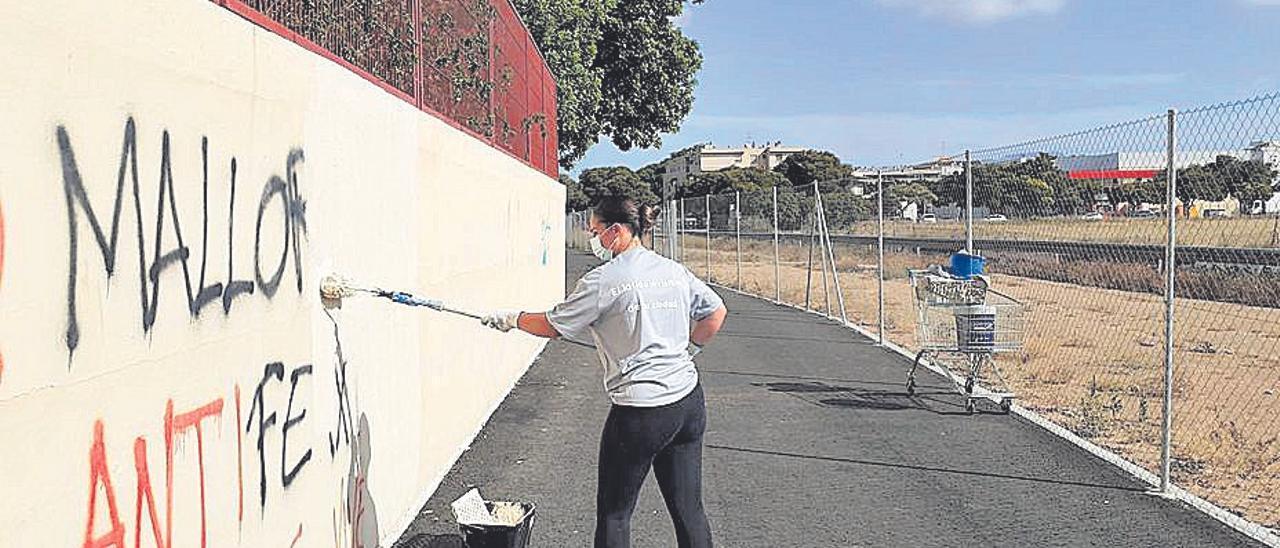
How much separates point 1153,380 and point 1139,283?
3638 mm

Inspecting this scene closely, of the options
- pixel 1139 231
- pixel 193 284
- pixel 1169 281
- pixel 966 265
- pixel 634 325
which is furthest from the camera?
pixel 966 265

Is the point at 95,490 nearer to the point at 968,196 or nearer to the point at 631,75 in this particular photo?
the point at 968,196

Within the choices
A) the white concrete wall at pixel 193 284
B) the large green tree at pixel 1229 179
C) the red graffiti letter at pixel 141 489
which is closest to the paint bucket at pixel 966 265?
the large green tree at pixel 1229 179

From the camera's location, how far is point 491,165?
11594 mm

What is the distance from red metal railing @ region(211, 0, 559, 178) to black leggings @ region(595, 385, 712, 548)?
198 cm

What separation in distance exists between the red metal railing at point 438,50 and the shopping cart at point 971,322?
158 inches

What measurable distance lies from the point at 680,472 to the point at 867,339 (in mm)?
12836

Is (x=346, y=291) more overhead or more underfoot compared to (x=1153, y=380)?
more overhead

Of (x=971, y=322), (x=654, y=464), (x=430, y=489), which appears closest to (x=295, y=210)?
(x=654, y=464)

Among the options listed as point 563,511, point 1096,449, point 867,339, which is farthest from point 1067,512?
point 867,339

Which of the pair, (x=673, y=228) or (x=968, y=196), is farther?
(x=673, y=228)

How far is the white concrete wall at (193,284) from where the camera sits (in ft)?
9.25

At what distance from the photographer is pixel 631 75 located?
38.7 m

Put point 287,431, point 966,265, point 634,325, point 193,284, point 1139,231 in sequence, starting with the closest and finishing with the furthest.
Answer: point 193,284
point 287,431
point 634,325
point 1139,231
point 966,265
